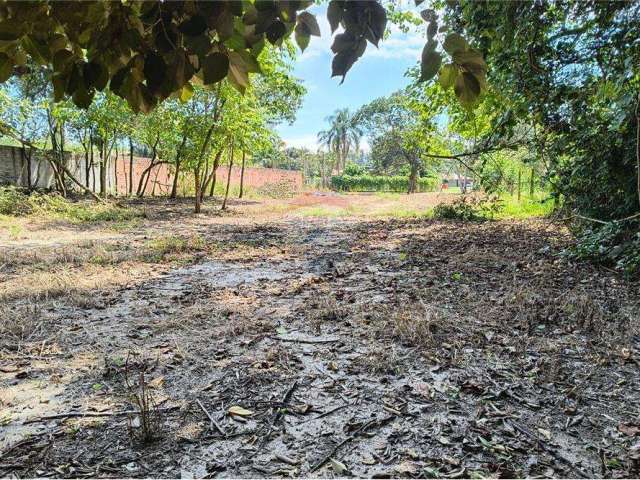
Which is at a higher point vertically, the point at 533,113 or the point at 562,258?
the point at 533,113

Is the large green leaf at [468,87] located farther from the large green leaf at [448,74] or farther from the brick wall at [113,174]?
the brick wall at [113,174]

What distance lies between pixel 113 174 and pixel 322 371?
56.7 ft

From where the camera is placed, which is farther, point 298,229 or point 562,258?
point 298,229

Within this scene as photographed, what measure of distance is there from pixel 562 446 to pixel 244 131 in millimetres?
10781

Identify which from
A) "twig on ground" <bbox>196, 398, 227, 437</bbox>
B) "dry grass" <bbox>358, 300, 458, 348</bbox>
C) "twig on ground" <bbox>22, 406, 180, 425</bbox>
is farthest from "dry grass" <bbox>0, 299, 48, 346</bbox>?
"dry grass" <bbox>358, 300, 458, 348</bbox>

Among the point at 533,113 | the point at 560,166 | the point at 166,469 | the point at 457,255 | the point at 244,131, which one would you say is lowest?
the point at 166,469

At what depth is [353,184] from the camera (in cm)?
3522

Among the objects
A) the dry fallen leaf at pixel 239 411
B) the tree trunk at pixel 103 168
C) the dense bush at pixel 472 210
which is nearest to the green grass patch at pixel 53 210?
the tree trunk at pixel 103 168

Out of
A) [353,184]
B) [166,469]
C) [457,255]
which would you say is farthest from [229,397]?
[353,184]

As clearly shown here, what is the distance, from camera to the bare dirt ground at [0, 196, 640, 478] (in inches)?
58.3

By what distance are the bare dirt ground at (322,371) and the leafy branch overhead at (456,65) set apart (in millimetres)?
1254

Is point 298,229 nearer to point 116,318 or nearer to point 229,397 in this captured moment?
point 116,318

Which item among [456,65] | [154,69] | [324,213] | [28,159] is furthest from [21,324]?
[28,159]

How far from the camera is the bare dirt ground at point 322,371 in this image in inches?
58.3
